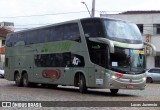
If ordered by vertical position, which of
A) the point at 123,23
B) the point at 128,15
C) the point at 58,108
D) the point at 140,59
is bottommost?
the point at 58,108

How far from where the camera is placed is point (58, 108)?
15609 mm

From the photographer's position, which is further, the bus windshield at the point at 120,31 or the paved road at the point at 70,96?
the bus windshield at the point at 120,31

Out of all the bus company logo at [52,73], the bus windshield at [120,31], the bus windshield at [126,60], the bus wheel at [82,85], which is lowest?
the bus wheel at [82,85]

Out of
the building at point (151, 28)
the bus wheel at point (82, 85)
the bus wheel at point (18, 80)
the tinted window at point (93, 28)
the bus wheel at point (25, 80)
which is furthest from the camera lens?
the building at point (151, 28)

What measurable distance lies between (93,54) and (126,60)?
1.77m

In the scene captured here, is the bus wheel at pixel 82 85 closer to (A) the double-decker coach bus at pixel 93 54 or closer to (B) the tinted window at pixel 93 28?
(A) the double-decker coach bus at pixel 93 54

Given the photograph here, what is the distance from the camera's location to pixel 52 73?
2734 centimetres

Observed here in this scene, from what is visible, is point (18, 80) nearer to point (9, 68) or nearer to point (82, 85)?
point (9, 68)

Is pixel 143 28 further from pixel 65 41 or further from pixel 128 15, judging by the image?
pixel 65 41

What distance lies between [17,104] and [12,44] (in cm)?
1778

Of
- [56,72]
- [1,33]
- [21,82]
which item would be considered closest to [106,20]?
[56,72]

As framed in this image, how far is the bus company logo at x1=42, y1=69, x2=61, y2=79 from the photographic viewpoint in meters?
26.6

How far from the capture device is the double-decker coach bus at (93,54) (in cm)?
2238

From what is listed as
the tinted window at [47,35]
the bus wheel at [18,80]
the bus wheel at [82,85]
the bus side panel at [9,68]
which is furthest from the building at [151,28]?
the bus wheel at [82,85]
